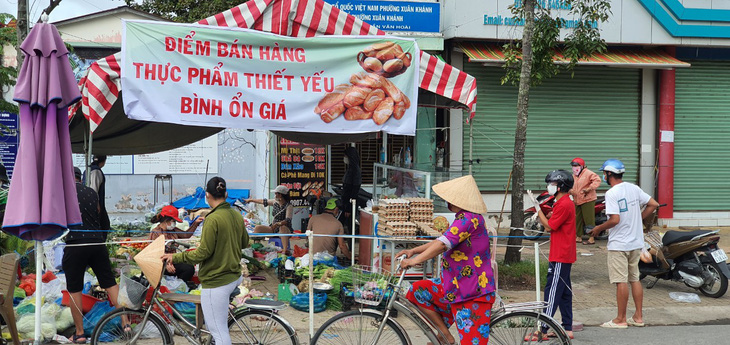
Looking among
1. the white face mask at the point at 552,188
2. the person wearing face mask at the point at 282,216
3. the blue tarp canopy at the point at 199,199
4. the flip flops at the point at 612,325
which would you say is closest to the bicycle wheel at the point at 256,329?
the white face mask at the point at 552,188

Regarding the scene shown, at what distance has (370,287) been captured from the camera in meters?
5.11

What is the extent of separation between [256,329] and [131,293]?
1039 millimetres

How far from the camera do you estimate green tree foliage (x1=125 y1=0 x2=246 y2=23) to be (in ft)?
62.7

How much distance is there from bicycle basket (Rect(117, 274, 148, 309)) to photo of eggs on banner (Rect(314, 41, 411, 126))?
2.84 meters

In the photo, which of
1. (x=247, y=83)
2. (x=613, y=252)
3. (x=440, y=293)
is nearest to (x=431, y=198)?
(x=613, y=252)

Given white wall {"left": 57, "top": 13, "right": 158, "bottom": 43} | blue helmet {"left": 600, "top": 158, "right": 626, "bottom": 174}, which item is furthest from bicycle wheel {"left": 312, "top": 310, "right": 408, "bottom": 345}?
white wall {"left": 57, "top": 13, "right": 158, "bottom": 43}

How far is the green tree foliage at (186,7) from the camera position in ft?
62.7

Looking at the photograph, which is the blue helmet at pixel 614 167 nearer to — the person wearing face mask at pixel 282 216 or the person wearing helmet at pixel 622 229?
the person wearing helmet at pixel 622 229

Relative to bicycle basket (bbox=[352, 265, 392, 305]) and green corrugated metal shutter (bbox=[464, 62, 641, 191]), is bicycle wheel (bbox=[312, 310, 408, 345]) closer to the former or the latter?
bicycle basket (bbox=[352, 265, 392, 305])

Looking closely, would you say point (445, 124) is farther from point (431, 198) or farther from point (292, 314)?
point (292, 314)

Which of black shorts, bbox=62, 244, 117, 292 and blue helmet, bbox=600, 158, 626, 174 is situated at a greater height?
blue helmet, bbox=600, 158, 626, 174

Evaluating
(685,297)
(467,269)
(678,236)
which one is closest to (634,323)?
(685,297)

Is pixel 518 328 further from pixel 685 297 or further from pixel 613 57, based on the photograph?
pixel 613 57

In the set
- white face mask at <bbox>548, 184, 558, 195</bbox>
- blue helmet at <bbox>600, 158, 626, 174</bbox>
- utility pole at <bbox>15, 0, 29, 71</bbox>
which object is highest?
utility pole at <bbox>15, 0, 29, 71</bbox>
